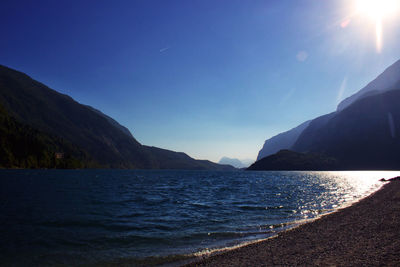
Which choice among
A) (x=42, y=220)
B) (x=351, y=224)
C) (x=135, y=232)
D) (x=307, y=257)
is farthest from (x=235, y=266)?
(x=42, y=220)

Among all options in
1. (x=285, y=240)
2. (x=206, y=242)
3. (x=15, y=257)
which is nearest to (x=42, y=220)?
(x=15, y=257)

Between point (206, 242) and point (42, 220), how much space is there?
1667 cm

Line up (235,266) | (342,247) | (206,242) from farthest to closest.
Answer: (206,242) < (342,247) < (235,266)

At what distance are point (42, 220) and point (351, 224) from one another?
28.5 m

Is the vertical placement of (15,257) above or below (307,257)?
below

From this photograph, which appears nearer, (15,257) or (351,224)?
(15,257)

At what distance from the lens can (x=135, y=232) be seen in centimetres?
1911

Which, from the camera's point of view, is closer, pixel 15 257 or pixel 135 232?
pixel 15 257

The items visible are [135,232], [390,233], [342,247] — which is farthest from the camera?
[135,232]

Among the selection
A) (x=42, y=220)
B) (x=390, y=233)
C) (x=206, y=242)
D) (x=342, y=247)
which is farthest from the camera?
(x=42, y=220)

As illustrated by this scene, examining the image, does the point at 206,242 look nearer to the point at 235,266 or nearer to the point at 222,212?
the point at 235,266

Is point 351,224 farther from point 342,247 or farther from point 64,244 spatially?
point 64,244

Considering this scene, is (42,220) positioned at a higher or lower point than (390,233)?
lower

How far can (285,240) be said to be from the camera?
15.8 meters
